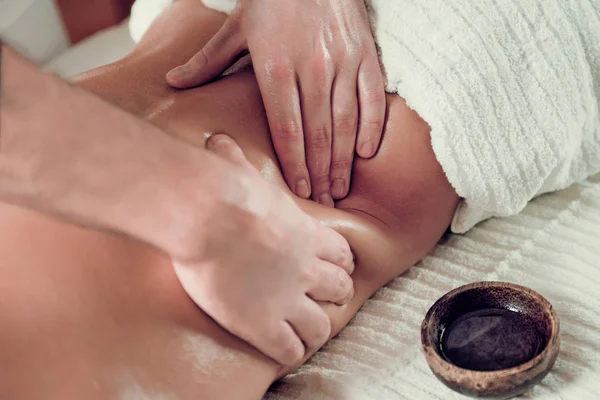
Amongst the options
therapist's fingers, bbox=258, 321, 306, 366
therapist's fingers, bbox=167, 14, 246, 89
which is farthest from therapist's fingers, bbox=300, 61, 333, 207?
therapist's fingers, bbox=258, 321, 306, 366

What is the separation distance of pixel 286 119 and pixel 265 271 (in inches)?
10.3

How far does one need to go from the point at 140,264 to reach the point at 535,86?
0.57 meters

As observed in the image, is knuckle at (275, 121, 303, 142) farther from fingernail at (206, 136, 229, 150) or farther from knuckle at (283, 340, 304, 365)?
knuckle at (283, 340, 304, 365)

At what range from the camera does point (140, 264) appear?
0.83 m

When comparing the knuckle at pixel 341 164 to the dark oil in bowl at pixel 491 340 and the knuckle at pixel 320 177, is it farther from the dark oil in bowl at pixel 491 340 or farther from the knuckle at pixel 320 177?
the dark oil in bowl at pixel 491 340

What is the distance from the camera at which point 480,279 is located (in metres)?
1.00

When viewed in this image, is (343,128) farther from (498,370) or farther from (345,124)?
(498,370)

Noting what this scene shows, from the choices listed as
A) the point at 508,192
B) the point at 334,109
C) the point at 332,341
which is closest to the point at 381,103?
the point at 334,109

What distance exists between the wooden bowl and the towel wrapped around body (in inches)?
7.7

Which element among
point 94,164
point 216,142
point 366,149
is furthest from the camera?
point 366,149

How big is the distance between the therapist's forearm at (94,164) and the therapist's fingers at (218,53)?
0.96ft

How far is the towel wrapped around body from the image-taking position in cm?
98

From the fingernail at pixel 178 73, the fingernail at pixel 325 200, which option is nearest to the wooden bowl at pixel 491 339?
the fingernail at pixel 325 200

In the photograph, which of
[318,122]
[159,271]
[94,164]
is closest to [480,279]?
[318,122]
